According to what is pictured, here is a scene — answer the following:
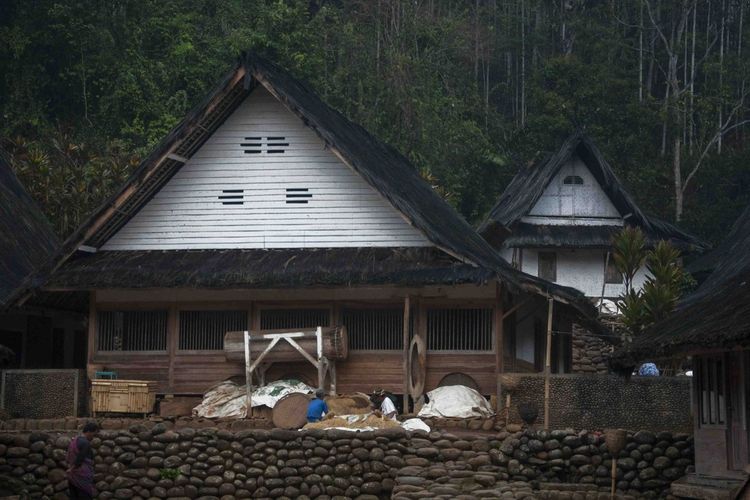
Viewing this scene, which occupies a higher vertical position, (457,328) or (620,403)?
(457,328)

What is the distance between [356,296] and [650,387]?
6.13 m

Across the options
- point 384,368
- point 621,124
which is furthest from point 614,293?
point 384,368

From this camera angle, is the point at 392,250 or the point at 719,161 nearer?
the point at 392,250

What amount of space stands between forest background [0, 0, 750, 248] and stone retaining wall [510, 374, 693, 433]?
23.0 metres

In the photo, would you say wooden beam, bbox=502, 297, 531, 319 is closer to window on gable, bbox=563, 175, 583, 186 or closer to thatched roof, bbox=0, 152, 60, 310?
thatched roof, bbox=0, 152, 60, 310

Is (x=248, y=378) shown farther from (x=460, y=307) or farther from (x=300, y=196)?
(x=460, y=307)

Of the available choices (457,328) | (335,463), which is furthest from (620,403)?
(335,463)

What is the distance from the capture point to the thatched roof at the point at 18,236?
28.9 m

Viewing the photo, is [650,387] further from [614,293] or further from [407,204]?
[614,293]

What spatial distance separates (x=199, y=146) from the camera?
26594 mm

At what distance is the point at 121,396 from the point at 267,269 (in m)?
3.59

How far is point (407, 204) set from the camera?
985 inches

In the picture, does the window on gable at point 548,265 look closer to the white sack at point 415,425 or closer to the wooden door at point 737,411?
the white sack at point 415,425

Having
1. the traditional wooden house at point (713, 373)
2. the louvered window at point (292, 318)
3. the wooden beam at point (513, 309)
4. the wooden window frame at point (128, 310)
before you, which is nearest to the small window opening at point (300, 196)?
the louvered window at point (292, 318)
